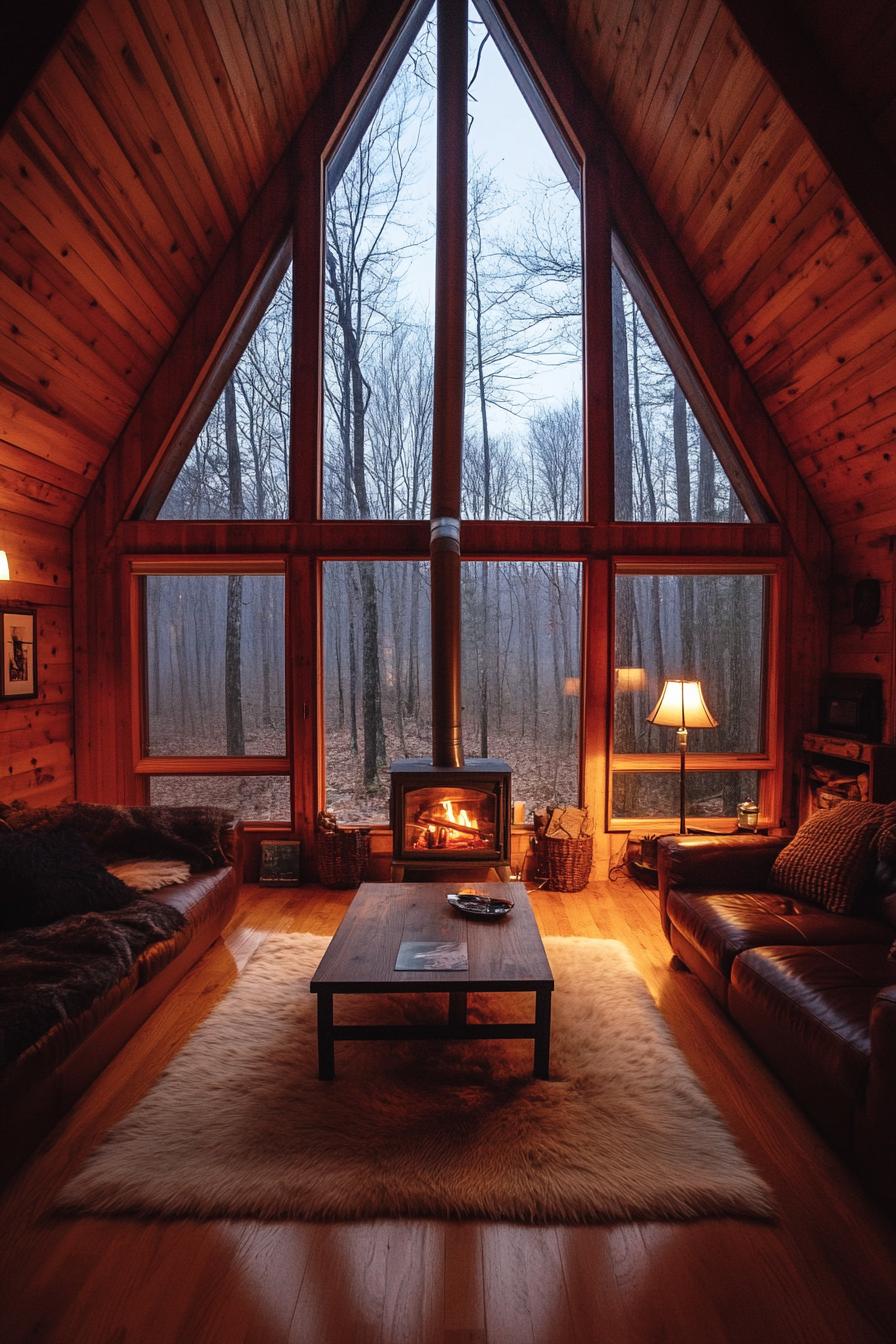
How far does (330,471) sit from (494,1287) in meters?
3.96

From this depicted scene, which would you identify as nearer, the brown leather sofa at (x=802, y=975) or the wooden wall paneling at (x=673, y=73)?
the brown leather sofa at (x=802, y=975)

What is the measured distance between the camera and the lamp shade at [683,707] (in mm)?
3818

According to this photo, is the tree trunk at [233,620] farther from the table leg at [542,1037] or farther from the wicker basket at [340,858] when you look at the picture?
the table leg at [542,1037]

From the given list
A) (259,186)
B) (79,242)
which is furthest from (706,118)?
(79,242)

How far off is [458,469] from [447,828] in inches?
81.7

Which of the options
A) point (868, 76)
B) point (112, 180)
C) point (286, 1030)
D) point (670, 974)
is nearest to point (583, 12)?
point (868, 76)

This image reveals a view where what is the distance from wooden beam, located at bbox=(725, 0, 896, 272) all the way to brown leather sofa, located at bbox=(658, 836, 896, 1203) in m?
2.66

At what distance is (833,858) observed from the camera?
2775mm

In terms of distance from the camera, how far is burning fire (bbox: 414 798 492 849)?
3850 mm

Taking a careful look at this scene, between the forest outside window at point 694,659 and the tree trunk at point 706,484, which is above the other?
the tree trunk at point 706,484

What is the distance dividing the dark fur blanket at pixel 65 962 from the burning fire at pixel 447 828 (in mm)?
1436

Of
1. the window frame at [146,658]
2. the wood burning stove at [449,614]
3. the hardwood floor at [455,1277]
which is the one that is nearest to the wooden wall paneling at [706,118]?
the wood burning stove at [449,614]

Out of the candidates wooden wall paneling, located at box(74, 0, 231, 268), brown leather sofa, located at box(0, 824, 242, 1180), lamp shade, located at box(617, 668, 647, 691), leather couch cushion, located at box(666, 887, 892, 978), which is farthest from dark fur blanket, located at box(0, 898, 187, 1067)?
wooden wall paneling, located at box(74, 0, 231, 268)

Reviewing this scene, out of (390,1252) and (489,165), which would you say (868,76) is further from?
(390,1252)
